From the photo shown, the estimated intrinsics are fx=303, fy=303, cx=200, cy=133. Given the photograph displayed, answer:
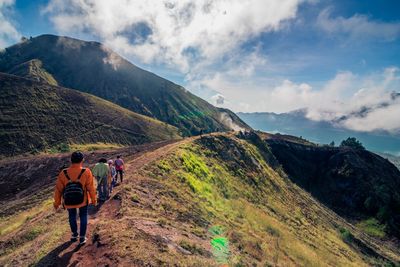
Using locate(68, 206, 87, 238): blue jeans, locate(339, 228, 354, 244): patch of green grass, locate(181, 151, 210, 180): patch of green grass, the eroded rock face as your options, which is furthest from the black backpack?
the eroded rock face

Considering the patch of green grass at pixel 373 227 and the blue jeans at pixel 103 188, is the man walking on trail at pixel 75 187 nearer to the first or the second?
the blue jeans at pixel 103 188

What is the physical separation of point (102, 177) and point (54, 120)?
85.5 metres

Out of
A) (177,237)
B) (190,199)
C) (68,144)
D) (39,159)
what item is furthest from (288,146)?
(177,237)

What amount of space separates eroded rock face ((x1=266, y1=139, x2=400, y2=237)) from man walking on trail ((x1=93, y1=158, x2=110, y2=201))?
65.8 meters

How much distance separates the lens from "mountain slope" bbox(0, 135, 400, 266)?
428 inches

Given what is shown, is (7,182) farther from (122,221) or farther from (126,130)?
(126,130)

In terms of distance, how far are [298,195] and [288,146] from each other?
1958 inches

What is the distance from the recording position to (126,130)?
111 metres

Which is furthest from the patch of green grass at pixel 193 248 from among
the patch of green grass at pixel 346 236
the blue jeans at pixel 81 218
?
the patch of green grass at pixel 346 236

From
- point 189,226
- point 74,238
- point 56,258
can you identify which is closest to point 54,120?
point 189,226

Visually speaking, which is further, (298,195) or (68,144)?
(68,144)

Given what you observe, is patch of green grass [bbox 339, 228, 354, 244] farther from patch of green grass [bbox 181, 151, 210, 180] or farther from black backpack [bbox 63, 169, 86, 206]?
black backpack [bbox 63, 169, 86, 206]

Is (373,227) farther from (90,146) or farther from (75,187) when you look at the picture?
(90,146)

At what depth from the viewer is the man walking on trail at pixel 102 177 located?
16.0 m
